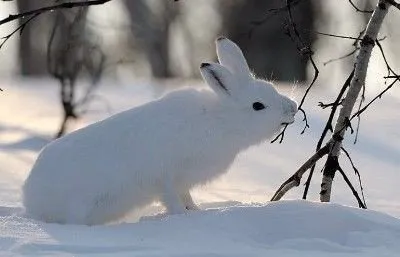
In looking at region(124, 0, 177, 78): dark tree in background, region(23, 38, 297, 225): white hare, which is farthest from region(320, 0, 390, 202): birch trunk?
region(124, 0, 177, 78): dark tree in background

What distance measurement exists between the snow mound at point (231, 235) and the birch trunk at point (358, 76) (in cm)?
87

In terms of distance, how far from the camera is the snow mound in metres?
3.62

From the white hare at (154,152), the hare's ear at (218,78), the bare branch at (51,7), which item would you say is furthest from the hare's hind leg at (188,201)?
the bare branch at (51,7)

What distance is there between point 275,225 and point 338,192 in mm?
2783

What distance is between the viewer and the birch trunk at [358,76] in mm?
4895

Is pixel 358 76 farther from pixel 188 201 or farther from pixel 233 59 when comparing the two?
pixel 188 201

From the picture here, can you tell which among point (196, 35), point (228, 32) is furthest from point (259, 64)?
point (196, 35)

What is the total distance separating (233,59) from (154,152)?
2.19 feet

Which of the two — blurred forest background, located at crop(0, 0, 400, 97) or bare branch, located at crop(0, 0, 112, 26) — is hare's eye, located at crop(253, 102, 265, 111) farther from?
blurred forest background, located at crop(0, 0, 400, 97)

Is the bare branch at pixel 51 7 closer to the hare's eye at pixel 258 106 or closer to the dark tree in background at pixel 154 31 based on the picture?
the hare's eye at pixel 258 106

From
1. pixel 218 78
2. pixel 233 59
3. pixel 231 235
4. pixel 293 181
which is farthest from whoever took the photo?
pixel 293 181

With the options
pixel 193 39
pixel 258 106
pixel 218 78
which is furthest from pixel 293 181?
pixel 193 39

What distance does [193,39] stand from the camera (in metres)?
23.6

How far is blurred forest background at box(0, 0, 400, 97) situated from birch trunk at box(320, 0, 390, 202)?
13.0 meters
